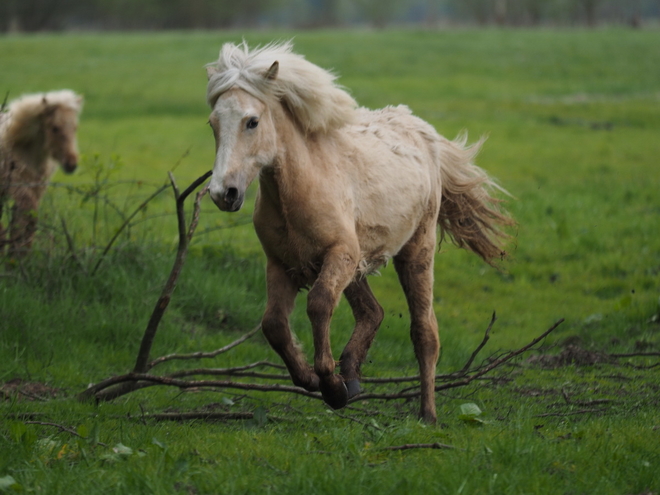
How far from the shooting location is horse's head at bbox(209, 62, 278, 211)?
452cm

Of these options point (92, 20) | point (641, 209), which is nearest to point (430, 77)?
point (641, 209)

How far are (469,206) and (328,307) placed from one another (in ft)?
8.26

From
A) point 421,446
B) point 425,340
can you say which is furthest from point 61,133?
point 421,446

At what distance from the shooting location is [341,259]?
16.8ft

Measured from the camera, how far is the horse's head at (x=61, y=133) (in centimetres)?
1162

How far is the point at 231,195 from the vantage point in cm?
452

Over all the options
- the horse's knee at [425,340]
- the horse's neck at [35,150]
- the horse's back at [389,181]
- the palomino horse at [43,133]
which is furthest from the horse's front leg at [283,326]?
the horse's neck at [35,150]

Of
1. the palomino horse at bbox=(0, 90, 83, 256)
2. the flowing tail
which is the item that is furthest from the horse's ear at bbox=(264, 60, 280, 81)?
the palomino horse at bbox=(0, 90, 83, 256)

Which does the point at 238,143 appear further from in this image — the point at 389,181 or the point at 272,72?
the point at 389,181

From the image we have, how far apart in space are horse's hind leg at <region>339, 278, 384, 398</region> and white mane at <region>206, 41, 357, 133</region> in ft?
4.28

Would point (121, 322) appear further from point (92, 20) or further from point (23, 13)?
point (92, 20)

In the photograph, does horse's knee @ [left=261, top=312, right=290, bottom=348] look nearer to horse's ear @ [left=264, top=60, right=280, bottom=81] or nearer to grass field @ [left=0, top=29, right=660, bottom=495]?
grass field @ [left=0, top=29, right=660, bottom=495]

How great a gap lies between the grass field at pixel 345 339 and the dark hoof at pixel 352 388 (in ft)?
0.68

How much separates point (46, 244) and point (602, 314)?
5.72 m
